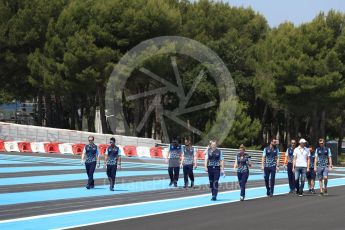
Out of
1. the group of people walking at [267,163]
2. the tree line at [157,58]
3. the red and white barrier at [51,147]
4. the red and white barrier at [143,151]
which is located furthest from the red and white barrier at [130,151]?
the group of people walking at [267,163]

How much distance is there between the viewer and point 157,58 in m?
47.2

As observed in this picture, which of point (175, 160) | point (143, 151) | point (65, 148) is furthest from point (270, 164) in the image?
point (65, 148)

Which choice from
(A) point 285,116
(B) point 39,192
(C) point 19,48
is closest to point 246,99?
(A) point 285,116

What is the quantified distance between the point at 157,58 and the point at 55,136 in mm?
9465

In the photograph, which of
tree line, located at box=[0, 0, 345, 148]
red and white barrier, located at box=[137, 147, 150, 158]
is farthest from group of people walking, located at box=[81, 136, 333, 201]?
tree line, located at box=[0, 0, 345, 148]

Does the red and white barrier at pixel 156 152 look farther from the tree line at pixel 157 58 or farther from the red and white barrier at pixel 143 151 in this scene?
the tree line at pixel 157 58

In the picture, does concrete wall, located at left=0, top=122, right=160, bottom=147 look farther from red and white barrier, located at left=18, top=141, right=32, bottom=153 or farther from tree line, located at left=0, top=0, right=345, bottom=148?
tree line, located at left=0, top=0, right=345, bottom=148

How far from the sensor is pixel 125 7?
50.1 m

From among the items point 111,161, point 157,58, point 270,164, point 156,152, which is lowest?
point 270,164

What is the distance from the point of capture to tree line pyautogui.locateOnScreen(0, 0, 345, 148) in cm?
4825

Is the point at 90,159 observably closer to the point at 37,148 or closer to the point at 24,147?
the point at 37,148

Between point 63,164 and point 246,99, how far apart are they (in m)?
28.6

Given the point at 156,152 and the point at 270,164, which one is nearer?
the point at 270,164

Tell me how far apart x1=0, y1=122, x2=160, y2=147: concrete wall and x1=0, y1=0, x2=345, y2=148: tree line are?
15.4 feet
